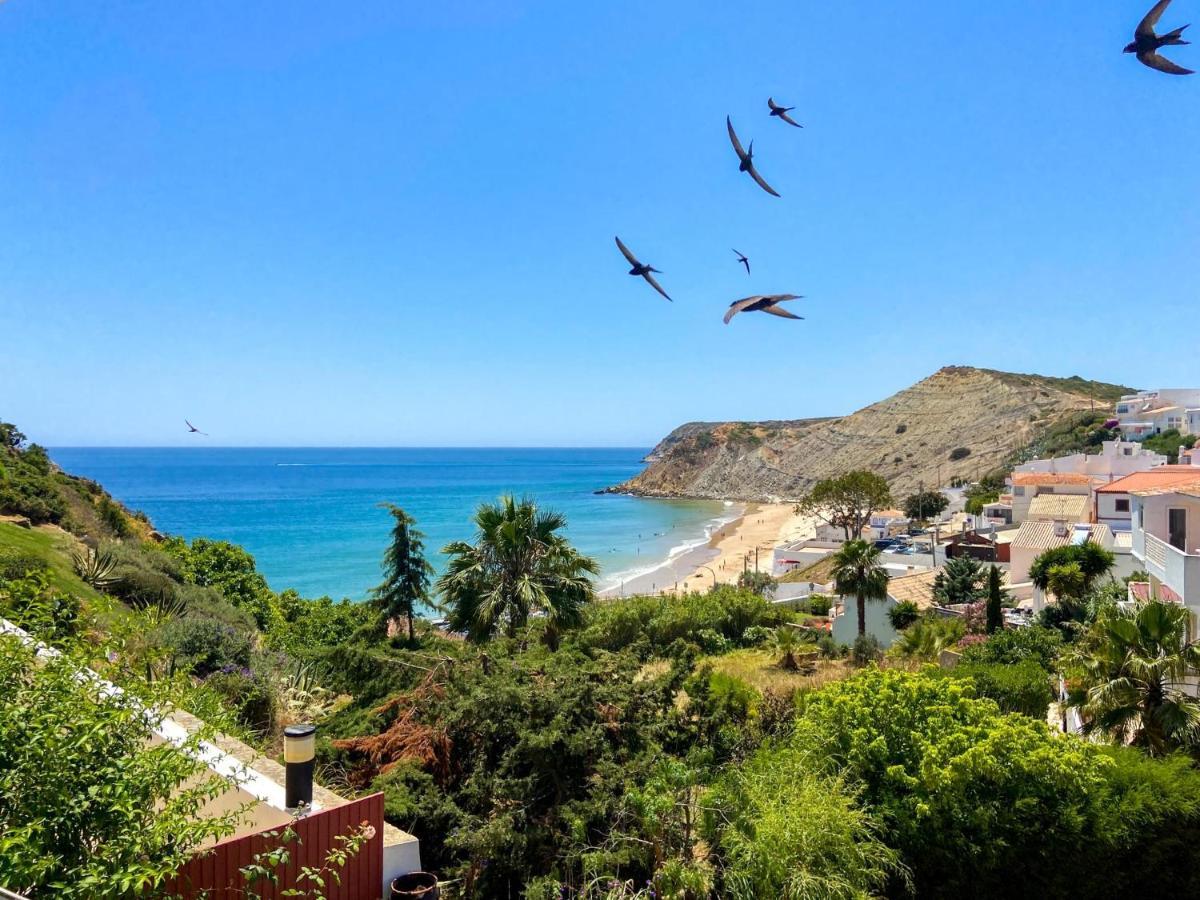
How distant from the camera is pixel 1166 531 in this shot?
18.0 m

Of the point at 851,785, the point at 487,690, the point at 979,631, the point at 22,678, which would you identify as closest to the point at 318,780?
the point at 487,690

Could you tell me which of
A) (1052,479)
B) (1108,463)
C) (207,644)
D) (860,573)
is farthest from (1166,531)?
(1108,463)

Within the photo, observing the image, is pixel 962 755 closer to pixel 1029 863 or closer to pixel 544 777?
pixel 1029 863

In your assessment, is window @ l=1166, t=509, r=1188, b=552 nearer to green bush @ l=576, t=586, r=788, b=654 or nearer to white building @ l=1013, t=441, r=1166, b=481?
green bush @ l=576, t=586, r=788, b=654

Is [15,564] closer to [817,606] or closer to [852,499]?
[817,606]

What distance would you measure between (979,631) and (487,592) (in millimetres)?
15935

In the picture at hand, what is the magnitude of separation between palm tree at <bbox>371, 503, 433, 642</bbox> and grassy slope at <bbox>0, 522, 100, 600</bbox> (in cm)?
598

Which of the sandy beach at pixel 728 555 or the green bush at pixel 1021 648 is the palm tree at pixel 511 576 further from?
the sandy beach at pixel 728 555

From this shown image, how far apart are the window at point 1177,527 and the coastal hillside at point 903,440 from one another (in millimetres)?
73566

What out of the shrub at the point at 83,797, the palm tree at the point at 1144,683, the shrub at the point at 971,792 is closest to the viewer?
the shrub at the point at 83,797

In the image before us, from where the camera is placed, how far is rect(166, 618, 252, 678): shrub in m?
11.2

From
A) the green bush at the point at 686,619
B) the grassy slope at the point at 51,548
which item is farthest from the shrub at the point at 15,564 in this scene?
the green bush at the point at 686,619

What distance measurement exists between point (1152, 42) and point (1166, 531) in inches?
689

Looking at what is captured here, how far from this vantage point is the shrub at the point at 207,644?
11.2 metres
